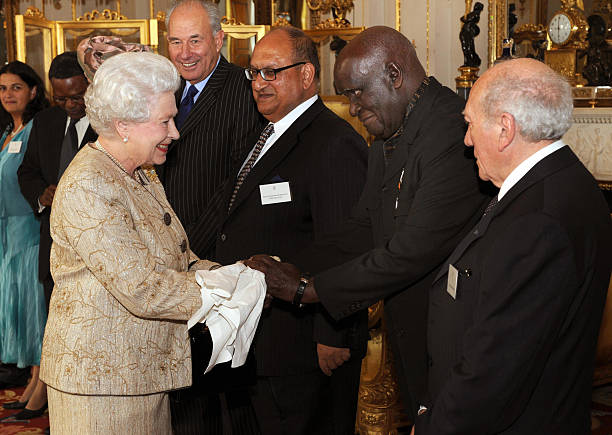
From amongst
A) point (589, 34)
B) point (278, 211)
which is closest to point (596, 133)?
point (589, 34)

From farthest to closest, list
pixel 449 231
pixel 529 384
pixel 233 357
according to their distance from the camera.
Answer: pixel 233 357
pixel 449 231
pixel 529 384

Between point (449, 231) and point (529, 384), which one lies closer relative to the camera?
point (529, 384)

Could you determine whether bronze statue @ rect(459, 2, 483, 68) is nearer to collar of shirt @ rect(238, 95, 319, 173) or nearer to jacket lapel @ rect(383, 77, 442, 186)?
collar of shirt @ rect(238, 95, 319, 173)

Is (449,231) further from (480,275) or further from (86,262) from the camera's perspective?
(86,262)

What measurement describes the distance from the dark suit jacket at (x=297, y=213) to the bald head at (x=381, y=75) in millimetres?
366

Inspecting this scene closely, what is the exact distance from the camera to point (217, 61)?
3.60m

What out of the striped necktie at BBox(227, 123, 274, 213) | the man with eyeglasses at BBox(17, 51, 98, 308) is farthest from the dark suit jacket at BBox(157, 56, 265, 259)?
the man with eyeglasses at BBox(17, 51, 98, 308)

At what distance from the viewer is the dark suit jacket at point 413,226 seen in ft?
7.30

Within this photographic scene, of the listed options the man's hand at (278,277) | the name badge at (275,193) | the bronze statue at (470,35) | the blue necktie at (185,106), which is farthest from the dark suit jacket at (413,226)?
the bronze statue at (470,35)

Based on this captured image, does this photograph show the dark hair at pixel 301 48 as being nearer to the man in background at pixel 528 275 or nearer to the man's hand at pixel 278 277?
the man's hand at pixel 278 277

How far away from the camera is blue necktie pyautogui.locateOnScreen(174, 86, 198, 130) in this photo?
339 centimetres

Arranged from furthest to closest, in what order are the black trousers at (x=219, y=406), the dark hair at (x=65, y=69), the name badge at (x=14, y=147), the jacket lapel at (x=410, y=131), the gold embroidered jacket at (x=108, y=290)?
the name badge at (x=14, y=147)
the dark hair at (x=65, y=69)
the black trousers at (x=219, y=406)
the jacket lapel at (x=410, y=131)
the gold embroidered jacket at (x=108, y=290)

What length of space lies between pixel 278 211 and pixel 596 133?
5057 mm

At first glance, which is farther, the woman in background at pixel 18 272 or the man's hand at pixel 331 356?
the woman in background at pixel 18 272
